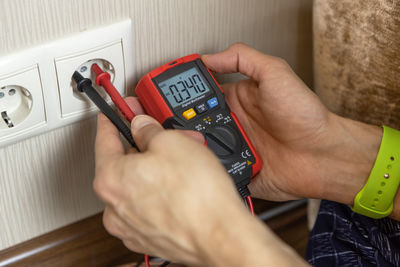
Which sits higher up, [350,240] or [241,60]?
[241,60]

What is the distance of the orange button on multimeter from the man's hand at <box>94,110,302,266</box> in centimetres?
15

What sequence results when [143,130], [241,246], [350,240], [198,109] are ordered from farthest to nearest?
1. [350,240]
2. [198,109]
3. [143,130]
4. [241,246]

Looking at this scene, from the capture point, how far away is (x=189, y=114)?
67 centimetres

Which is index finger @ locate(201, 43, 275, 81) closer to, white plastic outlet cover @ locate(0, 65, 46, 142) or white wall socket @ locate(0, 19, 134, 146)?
white wall socket @ locate(0, 19, 134, 146)

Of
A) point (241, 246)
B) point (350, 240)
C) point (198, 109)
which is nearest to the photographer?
point (241, 246)

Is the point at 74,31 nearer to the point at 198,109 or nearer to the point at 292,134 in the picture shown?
the point at 198,109

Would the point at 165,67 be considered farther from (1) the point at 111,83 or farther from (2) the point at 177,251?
(2) the point at 177,251

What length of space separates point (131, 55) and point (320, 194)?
348 millimetres

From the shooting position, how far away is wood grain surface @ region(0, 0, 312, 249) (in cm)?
58

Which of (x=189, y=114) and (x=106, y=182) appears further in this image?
(x=189, y=114)

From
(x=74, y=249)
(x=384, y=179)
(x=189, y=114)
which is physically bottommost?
(x=74, y=249)

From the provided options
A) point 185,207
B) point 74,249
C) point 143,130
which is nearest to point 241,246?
point 185,207

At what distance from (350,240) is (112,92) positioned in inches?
16.7

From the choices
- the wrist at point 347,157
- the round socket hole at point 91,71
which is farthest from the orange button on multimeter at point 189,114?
the wrist at point 347,157
